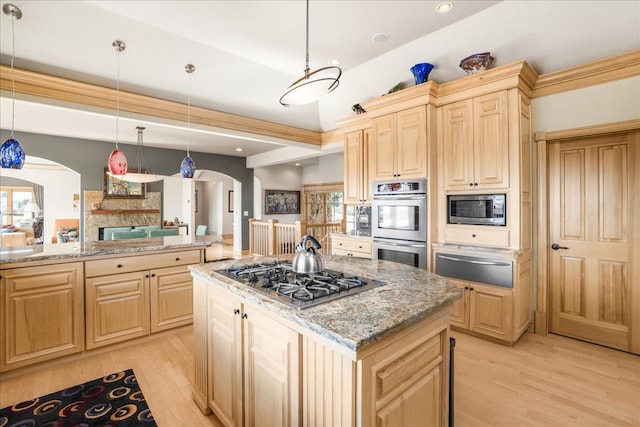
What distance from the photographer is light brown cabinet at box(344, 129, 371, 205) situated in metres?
4.07

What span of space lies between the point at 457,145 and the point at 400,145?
0.61m

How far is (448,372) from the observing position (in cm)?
149

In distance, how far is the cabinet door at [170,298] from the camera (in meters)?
2.96

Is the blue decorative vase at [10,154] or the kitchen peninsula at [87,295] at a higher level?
the blue decorative vase at [10,154]

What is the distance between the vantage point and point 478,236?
9.82 feet

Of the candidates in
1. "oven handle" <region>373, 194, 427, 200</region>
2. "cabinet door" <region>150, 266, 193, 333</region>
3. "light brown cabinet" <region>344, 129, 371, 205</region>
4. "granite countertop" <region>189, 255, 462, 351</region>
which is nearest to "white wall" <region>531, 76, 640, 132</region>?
"oven handle" <region>373, 194, 427, 200</region>

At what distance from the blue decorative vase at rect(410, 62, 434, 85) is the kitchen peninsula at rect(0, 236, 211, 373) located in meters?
2.93

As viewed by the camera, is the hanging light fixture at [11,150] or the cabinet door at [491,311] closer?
the hanging light fixture at [11,150]

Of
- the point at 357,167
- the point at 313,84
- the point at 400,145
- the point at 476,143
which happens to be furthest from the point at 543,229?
the point at 313,84

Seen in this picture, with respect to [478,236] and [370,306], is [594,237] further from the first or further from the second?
[370,306]

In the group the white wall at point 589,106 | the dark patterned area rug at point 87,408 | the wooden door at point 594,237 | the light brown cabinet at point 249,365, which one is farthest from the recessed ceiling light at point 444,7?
the dark patterned area rug at point 87,408

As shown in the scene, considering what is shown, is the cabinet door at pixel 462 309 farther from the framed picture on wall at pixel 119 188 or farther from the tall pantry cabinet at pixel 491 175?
the framed picture on wall at pixel 119 188

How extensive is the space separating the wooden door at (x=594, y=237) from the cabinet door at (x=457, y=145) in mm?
899

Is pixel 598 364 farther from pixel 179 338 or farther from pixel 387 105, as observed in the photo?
pixel 179 338
